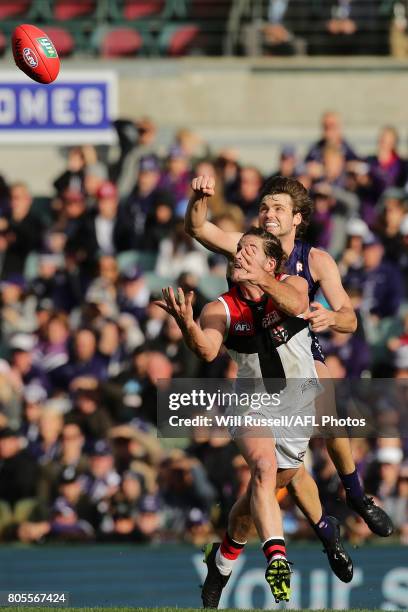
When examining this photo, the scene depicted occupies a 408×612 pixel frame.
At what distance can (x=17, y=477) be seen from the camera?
12906 millimetres

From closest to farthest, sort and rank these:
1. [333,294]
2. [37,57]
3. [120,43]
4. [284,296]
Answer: [284,296] < [333,294] < [37,57] < [120,43]

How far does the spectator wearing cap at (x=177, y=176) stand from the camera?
52.0ft

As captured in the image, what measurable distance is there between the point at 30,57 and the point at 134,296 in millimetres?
4448

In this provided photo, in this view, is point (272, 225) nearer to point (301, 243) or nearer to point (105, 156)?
point (301, 243)

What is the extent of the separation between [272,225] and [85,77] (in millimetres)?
Result: 9766

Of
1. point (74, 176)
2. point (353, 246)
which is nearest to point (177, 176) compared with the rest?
point (74, 176)

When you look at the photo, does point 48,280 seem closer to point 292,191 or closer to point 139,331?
point 139,331

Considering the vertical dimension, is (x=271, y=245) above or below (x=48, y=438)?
above

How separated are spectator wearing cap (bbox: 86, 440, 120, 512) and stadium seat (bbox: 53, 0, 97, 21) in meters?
8.99

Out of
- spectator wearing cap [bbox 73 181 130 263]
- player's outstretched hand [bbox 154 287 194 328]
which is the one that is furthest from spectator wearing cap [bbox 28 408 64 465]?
player's outstretched hand [bbox 154 287 194 328]

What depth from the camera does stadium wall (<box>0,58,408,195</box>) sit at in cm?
1902

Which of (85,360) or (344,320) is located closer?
(344,320)

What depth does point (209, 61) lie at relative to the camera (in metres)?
19.2

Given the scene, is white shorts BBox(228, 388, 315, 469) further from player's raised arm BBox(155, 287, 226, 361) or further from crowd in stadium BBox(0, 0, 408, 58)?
crowd in stadium BBox(0, 0, 408, 58)
